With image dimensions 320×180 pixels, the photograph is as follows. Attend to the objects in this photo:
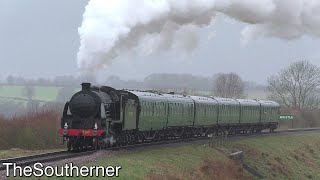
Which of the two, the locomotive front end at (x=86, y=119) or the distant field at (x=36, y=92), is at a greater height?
the distant field at (x=36, y=92)

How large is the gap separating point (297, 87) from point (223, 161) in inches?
2444

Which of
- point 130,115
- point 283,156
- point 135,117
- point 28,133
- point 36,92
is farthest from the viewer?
point 36,92

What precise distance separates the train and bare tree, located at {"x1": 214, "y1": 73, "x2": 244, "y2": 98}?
6246cm

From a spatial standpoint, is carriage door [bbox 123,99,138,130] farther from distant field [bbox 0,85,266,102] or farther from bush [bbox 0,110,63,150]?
distant field [bbox 0,85,266,102]

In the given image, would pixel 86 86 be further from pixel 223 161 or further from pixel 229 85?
pixel 229 85

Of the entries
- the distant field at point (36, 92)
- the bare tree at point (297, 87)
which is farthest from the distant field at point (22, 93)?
the bare tree at point (297, 87)

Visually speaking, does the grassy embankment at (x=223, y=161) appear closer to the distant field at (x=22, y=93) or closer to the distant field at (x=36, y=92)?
the distant field at (x=22, y=93)

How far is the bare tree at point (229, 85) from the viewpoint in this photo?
104456 mm

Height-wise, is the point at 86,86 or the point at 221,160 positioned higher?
the point at 86,86

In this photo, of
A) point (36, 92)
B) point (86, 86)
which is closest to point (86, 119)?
point (86, 86)

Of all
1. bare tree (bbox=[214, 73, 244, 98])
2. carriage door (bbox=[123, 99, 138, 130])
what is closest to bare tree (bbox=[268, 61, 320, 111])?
bare tree (bbox=[214, 73, 244, 98])

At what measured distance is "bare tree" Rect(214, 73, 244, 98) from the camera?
343ft

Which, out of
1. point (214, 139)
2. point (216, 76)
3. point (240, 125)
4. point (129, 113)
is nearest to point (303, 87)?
point (216, 76)

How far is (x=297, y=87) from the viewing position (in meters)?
85.6
